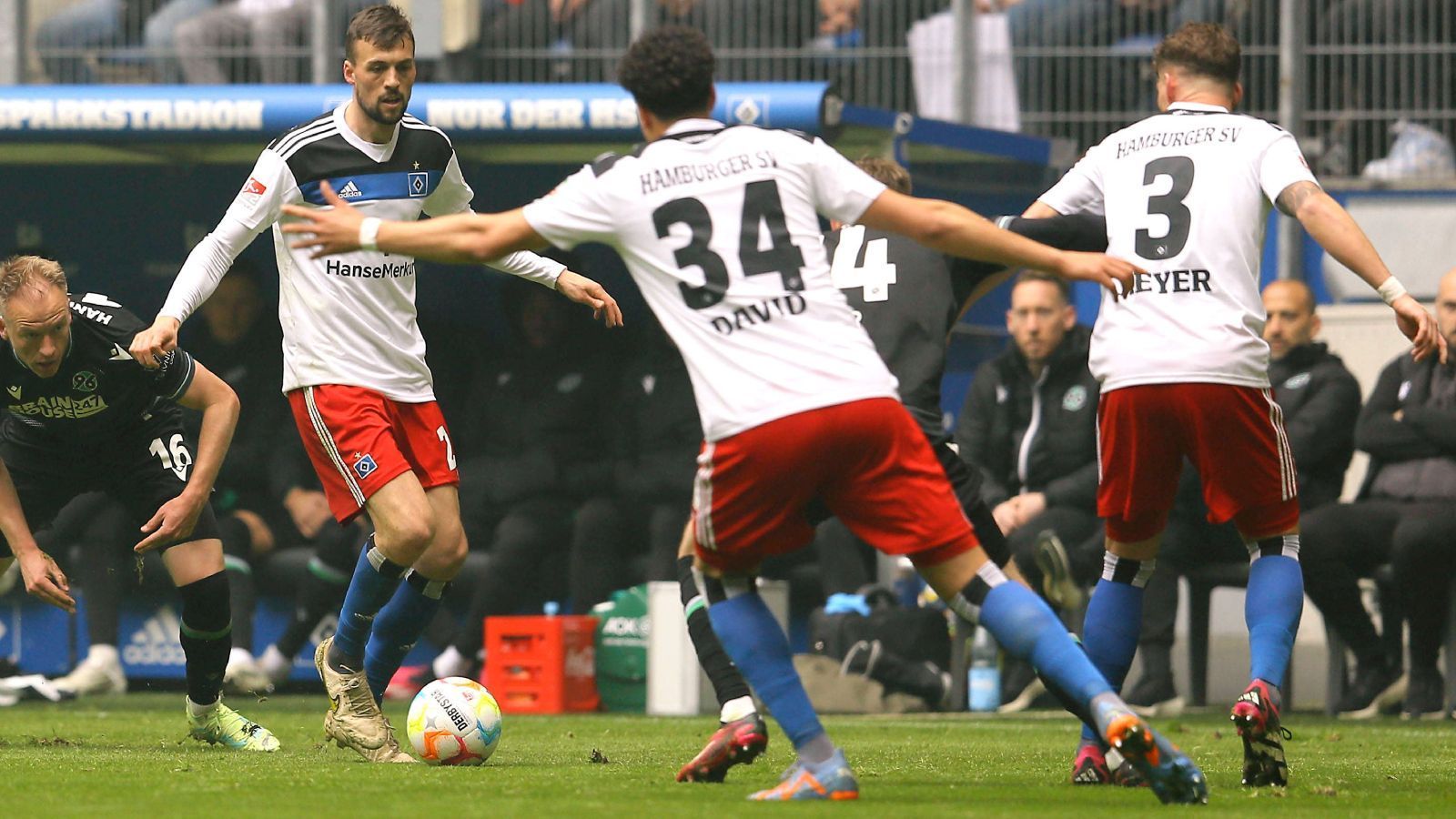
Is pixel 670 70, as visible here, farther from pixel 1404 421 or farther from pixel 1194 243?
pixel 1404 421

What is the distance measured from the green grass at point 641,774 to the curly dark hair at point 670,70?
69.6 inches

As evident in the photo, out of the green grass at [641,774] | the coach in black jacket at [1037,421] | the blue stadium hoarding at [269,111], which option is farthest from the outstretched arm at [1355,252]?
the blue stadium hoarding at [269,111]

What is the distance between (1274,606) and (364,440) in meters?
3.02

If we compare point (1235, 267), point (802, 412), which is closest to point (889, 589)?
point (1235, 267)

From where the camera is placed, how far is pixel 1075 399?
1075cm

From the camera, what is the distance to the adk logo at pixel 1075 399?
1073 centimetres

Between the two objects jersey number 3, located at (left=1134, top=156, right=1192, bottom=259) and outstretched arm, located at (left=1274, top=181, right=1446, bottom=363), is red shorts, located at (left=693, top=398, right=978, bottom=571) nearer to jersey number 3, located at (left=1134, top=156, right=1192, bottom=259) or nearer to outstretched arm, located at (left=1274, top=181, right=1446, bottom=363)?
jersey number 3, located at (left=1134, top=156, right=1192, bottom=259)

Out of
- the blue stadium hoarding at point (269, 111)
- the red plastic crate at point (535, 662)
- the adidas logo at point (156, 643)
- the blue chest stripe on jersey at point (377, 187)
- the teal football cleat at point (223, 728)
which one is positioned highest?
the blue stadium hoarding at point (269, 111)

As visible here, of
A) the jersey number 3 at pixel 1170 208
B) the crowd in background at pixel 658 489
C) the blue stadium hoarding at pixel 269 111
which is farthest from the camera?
the blue stadium hoarding at pixel 269 111

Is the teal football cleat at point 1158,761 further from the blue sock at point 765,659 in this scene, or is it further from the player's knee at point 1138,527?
the player's knee at point 1138,527

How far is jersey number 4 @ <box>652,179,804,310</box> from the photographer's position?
525 cm

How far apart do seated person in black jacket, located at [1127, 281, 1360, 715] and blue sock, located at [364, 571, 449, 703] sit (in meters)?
4.29

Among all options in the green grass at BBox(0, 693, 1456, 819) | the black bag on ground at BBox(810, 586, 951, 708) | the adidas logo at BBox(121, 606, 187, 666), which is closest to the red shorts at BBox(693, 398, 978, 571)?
the green grass at BBox(0, 693, 1456, 819)

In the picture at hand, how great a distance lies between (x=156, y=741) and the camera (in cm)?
816
